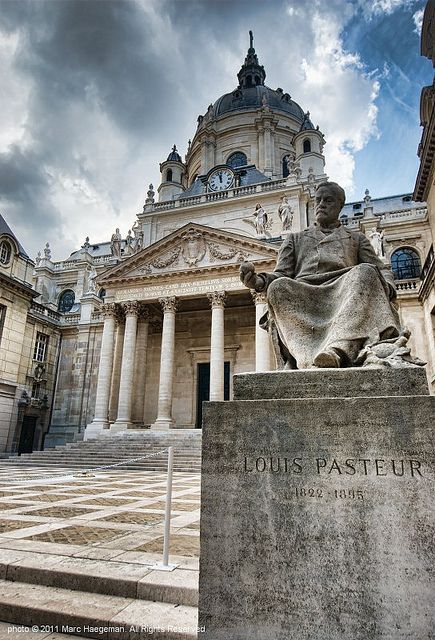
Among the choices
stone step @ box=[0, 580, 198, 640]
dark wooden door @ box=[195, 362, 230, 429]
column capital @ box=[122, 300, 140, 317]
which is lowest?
stone step @ box=[0, 580, 198, 640]

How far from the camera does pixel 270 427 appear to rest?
2527mm

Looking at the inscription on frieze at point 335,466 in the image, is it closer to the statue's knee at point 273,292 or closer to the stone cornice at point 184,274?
the statue's knee at point 273,292

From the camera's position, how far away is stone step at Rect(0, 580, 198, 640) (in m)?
2.60

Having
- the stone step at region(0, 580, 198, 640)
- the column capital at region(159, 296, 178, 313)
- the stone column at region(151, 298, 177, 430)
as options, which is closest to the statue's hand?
the stone step at region(0, 580, 198, 640)

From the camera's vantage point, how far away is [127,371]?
24453 mm

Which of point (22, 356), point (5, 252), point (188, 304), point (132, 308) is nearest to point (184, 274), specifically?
point (188, 304)

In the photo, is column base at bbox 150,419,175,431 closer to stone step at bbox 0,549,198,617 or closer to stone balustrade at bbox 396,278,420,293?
stone balustrade at bbox 396,278,420,293

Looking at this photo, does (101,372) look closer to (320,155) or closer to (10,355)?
(10,355)

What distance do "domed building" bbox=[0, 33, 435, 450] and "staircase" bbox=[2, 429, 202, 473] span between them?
121 centimetres

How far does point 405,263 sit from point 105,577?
30929 millimetres

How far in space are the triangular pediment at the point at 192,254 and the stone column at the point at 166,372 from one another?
218 cm

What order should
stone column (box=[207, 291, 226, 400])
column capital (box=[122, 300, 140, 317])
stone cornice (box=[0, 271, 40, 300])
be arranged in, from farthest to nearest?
column capital (box=[122, 300, 140, 317]) → stone cornice (box=[0, 271, 40, 300]) → stone column (box=[207, 291, 226, 400])

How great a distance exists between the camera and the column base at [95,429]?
23.3m

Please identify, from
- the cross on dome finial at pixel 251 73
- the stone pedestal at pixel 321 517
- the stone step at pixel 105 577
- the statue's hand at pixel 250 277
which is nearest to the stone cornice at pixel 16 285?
the stone step at pixel 105 577
